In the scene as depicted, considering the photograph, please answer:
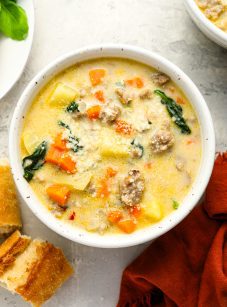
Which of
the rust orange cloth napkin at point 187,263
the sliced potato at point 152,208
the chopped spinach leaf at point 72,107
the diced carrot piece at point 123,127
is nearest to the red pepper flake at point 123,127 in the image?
the diced carrot piece at point 123,127

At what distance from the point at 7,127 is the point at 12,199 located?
389mm

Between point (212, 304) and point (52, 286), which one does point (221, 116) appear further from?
point (52, 286)

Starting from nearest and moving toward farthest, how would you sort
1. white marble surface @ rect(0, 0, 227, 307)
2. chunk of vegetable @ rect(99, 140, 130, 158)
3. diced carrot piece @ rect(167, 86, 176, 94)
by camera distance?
chunk of vegetable @ rect(99, 140, 130, 158), diced carrot piece @ rect(167, 86, 176, 94), white marble surface @ rect(0, 0, 227, 307)

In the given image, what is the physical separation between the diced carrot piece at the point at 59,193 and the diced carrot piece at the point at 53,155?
0.11 m

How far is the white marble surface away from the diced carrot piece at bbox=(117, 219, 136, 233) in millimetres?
459

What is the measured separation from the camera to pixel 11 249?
3146 mm

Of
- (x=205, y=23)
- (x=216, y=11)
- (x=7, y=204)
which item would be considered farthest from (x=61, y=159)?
(x=216, y=11)

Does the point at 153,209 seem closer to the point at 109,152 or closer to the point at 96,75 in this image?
the point at 109,152

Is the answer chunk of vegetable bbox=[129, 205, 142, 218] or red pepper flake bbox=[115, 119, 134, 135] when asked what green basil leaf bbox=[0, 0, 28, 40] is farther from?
chunk of vegetable bbox=[129, 205, 142, 218]

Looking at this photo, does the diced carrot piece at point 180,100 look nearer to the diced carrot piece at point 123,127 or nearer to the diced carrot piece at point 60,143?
the diced carrot piece at point 123,127

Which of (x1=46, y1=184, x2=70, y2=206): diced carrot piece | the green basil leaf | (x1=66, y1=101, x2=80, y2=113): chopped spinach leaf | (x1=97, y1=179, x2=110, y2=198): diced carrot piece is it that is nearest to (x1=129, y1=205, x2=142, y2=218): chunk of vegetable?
(x1=97, y1=179, x2=110, y2=198): diced carrot piece

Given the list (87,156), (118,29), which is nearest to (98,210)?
(87,156)

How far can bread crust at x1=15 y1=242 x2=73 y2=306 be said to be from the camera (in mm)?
3146

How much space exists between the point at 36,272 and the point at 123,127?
2.93ft
